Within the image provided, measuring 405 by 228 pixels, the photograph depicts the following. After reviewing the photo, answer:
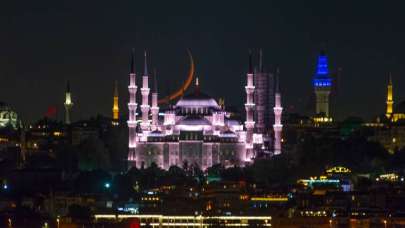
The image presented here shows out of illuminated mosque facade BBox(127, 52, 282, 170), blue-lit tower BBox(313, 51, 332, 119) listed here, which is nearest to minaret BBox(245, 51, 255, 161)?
illuminated mosque facade BBox(127, 52, 282, 170)

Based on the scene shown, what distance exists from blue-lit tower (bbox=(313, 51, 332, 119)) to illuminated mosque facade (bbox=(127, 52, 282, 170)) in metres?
17.0

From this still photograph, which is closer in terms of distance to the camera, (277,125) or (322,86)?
(277,125)

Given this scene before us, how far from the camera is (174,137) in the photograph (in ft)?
389

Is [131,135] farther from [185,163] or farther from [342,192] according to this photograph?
[342,192]

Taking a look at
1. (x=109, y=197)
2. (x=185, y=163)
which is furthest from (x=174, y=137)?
(x=109, y=197)

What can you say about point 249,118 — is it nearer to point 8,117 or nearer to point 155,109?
point 155,109

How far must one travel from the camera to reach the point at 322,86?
139625 millimetres

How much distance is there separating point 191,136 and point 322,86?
22.3 metres

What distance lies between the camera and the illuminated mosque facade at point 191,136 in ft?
384

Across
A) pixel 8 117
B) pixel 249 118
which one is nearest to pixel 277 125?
pixel 249 118

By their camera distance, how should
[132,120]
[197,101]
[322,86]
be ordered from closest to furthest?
[132,120] → [197,101] → [322,86]

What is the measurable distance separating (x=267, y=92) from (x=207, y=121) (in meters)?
10.9

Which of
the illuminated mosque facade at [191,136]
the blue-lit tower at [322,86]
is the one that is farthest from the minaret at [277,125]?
the blue-lit tower at [322,86]

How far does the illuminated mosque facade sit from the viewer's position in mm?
116938
